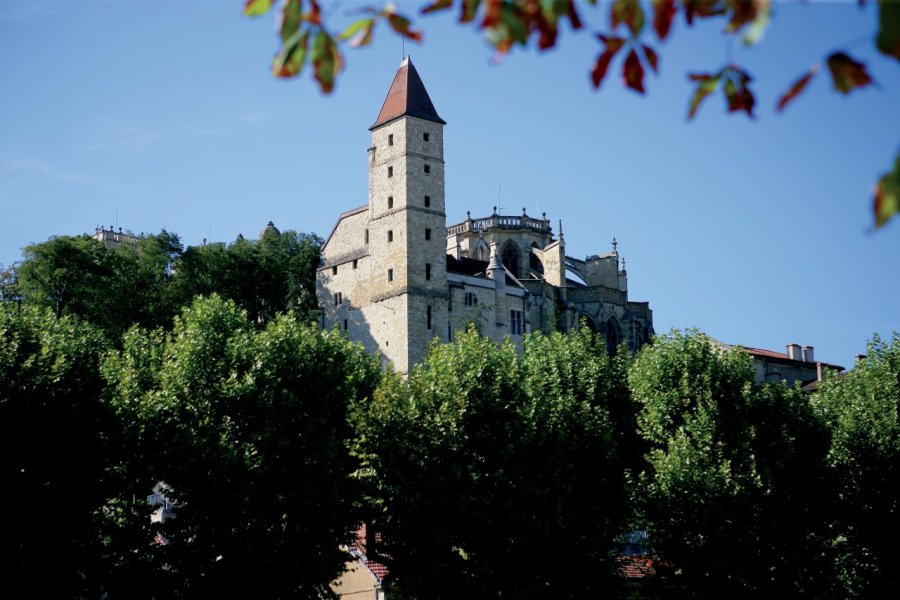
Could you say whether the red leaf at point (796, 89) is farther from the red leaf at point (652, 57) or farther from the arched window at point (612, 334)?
the arched window at point (612, 334)

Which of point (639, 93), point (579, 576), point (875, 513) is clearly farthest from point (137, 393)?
point (639, 93)

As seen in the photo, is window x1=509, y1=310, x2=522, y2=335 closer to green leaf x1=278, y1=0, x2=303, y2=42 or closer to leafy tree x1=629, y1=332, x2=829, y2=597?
leafy tree x1=629, y1=332, x2=829, y2=597

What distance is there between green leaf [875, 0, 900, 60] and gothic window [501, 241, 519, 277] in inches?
3650

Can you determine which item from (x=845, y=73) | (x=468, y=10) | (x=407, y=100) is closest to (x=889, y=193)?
(x=845, y=73)

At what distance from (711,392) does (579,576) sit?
9.55 meters

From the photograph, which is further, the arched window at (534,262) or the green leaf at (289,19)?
the arched window at (534,262)

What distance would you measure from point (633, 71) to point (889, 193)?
156 centimetres

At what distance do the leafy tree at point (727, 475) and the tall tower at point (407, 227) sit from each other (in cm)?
3347

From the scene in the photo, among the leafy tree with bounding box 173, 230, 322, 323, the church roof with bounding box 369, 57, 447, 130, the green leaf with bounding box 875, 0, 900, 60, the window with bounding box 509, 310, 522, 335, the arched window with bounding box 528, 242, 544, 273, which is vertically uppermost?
the church roof with bounding box 369, 57, 447, 130

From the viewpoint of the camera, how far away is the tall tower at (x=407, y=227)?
74438mm

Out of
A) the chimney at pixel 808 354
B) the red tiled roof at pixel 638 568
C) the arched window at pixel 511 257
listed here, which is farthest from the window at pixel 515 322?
the red tiled roof at pixel 638 568

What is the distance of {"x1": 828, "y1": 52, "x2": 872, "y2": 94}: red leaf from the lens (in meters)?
4.75

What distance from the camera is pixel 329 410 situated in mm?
33625

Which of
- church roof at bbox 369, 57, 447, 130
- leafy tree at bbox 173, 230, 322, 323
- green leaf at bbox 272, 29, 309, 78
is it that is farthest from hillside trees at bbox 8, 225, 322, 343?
green leaf at bbox 272, 29, 309, 78
